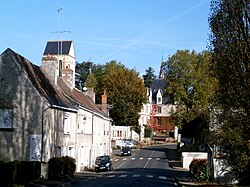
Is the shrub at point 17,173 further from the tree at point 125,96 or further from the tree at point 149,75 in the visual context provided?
the tree at point 149,75

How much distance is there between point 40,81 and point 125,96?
58.7 meters

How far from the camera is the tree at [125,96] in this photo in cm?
9956

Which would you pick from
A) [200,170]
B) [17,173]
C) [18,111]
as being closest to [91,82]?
[200,170]

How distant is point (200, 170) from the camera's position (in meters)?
41.1

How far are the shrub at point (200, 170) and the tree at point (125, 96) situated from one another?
56324 mm

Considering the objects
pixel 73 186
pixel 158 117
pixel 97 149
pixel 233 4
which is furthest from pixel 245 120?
pixel 158 117

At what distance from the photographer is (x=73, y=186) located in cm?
3303

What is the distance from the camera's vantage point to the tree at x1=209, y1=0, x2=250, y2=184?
27875 millimetres

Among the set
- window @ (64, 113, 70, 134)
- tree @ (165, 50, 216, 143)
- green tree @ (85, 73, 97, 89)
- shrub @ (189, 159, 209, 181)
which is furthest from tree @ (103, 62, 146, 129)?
shrub @ (189, 159, 209, 181)

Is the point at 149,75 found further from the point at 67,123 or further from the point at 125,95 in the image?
the point at 67,123

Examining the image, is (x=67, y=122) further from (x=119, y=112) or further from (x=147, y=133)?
(x=147, y=133)

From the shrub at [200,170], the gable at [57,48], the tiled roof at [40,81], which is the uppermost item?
the gable at [57,48]

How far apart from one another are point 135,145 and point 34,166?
68269 millimetres

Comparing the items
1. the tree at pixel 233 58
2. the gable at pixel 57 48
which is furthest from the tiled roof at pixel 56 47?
the tree at pixel 233 58
